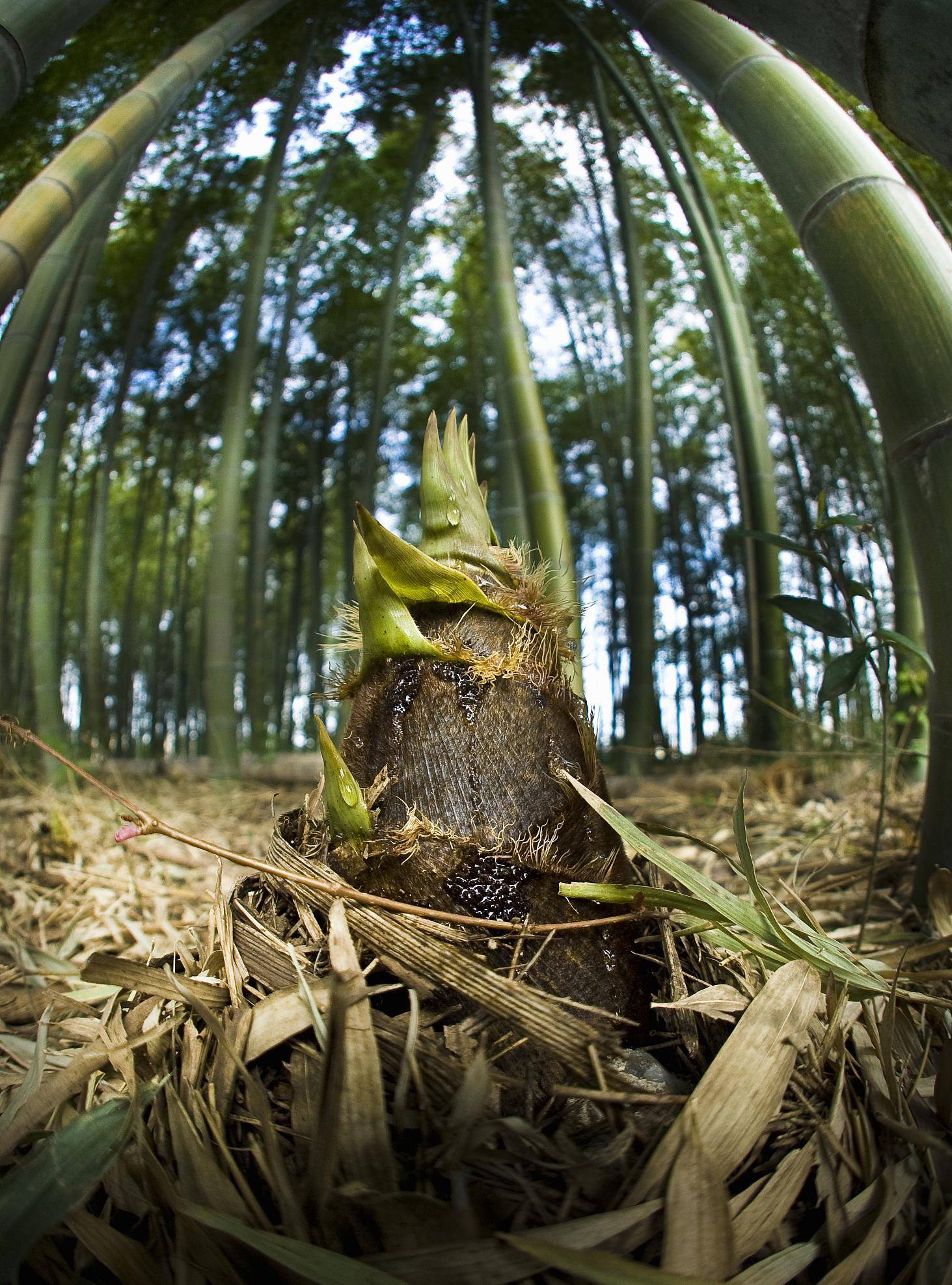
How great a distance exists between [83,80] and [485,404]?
548cm

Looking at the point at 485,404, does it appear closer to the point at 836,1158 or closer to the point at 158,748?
the point at 158,748

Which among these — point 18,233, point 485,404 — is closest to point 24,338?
point 18,233

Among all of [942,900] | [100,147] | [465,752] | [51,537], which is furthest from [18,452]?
[942,900]

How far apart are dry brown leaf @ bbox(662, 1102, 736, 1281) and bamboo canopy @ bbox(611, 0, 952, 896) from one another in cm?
64

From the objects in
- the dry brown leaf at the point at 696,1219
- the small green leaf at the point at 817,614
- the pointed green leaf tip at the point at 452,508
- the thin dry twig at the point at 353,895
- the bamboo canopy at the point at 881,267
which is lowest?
the dry brown leaf at the point at 696,1219

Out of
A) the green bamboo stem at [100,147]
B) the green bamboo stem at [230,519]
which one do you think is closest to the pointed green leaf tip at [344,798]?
the green bamboo stem at [100,147]

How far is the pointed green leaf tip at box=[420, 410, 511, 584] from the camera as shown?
25.2 inches

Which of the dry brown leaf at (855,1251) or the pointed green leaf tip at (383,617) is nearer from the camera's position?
the dry brown leaf at (855,1251)

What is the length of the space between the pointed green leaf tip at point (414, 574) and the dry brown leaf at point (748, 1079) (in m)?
0.38

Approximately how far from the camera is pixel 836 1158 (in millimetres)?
468

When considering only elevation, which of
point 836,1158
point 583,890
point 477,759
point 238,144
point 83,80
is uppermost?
point 238,144

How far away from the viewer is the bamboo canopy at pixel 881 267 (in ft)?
2.49

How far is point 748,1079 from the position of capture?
1.59 feet

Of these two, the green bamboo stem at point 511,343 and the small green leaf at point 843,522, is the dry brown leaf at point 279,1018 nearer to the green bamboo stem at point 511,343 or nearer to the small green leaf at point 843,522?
the small green leaf at point 843,522
